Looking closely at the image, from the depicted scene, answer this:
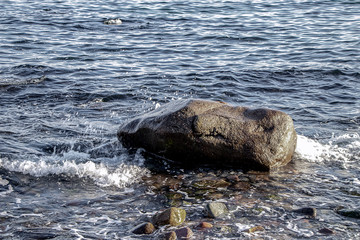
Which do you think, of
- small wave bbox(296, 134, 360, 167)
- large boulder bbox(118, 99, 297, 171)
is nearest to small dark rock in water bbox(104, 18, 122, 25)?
small wave bbox(296, 134, 360, 167)

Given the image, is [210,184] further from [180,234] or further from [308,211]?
[180,234]

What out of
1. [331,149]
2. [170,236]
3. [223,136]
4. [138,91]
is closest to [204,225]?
[170,236]

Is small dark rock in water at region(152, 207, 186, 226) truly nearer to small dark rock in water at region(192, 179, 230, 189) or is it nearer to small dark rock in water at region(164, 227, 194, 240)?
small dark rock in water at region(164, 227, 194, 240)

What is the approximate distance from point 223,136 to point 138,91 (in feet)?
15.4

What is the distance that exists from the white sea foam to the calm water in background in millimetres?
17

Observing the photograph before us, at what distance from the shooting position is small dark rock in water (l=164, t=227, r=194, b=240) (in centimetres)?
570

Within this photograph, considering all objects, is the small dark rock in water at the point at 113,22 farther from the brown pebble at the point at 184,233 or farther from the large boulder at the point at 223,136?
the brown pebble at the point at 184,233

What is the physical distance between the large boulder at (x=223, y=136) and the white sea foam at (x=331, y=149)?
1.70 ft

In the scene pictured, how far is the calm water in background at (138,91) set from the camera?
6.62 m

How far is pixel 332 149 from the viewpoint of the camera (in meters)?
8.67

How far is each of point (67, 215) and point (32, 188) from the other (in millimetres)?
1116

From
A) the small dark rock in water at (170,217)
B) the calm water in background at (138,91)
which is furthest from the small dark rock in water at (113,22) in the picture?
the small dark rock in water at (170,217)

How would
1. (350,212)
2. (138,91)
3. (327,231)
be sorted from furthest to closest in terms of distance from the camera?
1. (138,91)
2. (350,212)
3. (327,231)

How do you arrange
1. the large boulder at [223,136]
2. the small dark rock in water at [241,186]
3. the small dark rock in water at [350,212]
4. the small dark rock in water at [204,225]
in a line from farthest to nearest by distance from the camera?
1. the large boulder at [223,136]
2. the small dark rock in water at [241,186]
3. the small dark rock in water at [350,212]
4. the small dark rock in water at [204,225]
